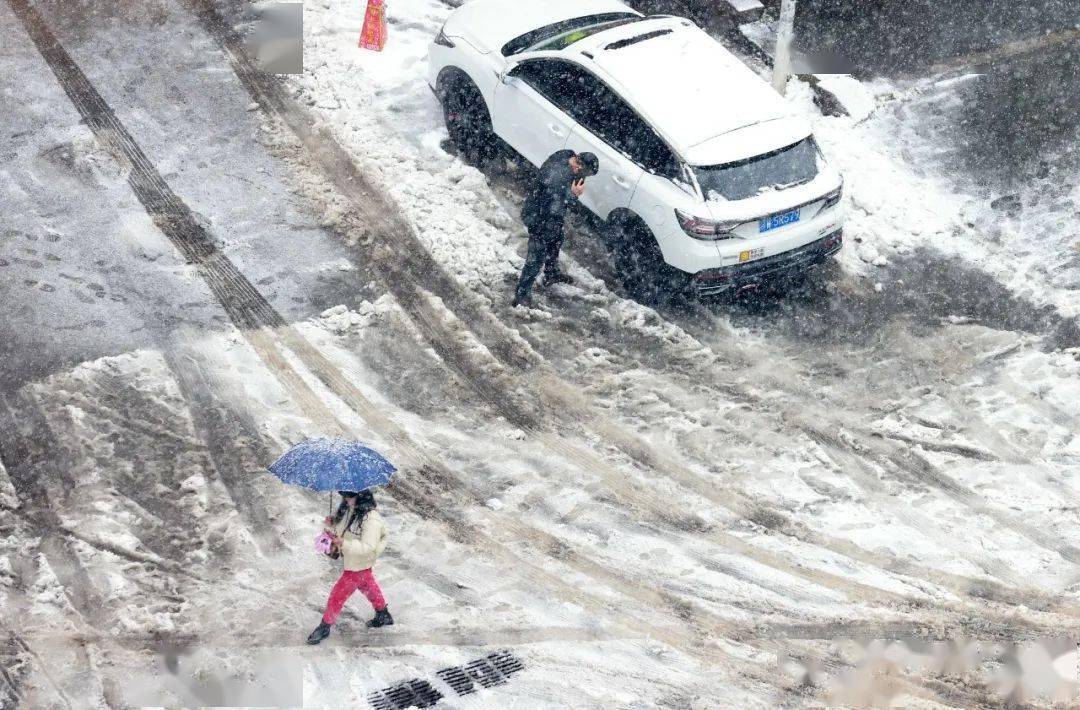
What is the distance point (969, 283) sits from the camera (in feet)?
36.7

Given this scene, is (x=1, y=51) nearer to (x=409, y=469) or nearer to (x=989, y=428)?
(x=409, y=469)

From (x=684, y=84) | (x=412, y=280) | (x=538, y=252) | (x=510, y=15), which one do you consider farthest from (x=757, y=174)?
(x=510, y=15)

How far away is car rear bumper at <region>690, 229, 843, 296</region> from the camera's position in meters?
10.1

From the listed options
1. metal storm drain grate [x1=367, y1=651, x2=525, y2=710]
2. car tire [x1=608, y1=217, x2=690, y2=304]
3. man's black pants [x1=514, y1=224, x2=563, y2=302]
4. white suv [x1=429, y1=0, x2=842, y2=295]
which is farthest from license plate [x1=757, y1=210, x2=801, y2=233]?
metal storm drain grate [x1=367, y1=651, x2=525, y2=710]

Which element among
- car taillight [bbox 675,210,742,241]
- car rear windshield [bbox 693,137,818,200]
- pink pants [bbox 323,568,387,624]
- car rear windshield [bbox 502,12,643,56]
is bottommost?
pink pants [bbox 323,568,387,624]

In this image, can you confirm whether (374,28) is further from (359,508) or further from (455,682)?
(455,682)

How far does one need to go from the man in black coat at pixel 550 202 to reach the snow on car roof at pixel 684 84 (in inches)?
30.4

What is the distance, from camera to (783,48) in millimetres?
12867

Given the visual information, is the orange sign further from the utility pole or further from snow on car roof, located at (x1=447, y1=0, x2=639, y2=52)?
the utility pole

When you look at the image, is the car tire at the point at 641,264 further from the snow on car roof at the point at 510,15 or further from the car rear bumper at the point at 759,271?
the snow on car roof at the point at 510,15

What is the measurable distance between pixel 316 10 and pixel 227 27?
1113 mm

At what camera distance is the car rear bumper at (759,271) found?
10.1 m

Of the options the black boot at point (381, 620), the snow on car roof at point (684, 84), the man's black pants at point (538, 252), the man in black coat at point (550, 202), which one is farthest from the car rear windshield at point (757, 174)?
the black boot at point (381, 620)

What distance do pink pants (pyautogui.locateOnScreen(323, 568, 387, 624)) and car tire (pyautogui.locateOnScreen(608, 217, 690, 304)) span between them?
431 cm
